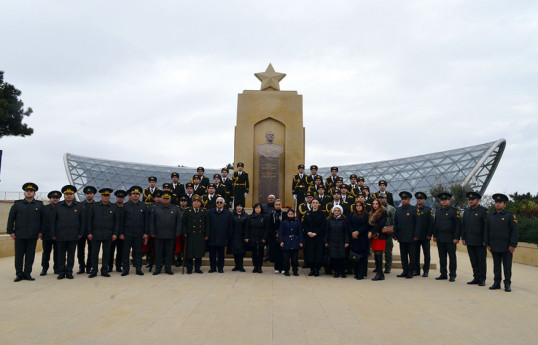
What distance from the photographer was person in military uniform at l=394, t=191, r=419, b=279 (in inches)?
353

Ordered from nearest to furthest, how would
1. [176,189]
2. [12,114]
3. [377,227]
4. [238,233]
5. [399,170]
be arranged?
[377,227] → [238,233] → [176,189] → [12,114] → [399,170]

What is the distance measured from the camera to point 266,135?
41.5 feet

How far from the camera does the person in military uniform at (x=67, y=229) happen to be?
823 cm

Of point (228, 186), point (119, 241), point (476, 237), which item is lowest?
point (119, 241)

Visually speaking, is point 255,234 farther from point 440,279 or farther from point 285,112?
point 285,112

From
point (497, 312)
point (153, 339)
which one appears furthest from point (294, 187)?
point (153, 339)

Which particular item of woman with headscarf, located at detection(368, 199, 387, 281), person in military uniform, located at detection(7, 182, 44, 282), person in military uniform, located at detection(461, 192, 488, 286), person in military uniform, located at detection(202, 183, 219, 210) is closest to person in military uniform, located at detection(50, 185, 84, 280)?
person in military uniform, located at detection(7, 182, 44, 282)

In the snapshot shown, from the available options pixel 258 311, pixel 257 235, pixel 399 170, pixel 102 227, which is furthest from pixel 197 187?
pixel 399 170

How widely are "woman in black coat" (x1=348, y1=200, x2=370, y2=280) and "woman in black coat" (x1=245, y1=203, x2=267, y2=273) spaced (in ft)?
6.30

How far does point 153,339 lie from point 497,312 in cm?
460

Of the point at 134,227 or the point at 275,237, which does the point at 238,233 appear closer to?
the point at 275,237

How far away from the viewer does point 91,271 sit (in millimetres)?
8312

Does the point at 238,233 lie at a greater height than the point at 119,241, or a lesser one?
greater

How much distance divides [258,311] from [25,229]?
5.46 metres
